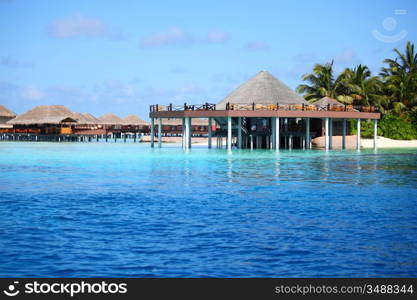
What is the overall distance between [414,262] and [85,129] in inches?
3516

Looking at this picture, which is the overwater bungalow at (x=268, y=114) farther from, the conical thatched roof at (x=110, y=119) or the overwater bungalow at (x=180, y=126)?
the conical thatched roof at (x=110, y=119)

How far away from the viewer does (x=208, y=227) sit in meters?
14.4

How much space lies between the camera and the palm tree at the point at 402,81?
7356cm

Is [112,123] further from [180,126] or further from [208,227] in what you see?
[208,227]

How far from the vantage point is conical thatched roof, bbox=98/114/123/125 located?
324ft

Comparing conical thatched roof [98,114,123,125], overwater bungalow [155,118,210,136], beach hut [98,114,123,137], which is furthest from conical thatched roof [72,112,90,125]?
overwater bungalow [155,118,210,136]

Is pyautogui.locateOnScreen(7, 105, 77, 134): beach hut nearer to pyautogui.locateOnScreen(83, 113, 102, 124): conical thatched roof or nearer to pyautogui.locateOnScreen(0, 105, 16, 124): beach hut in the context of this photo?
pyautogui.locateOnScreen(83, 113, 102, 124): conical thatched roof

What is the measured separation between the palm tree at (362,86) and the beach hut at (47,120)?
38502mm

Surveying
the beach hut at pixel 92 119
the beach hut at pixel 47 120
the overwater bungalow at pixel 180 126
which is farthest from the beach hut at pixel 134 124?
the beach hut at pixel 47 120

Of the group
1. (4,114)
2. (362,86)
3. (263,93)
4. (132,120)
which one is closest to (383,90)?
(362,86)

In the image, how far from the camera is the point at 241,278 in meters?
10.2

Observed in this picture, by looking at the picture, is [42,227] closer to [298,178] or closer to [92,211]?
[92,211]

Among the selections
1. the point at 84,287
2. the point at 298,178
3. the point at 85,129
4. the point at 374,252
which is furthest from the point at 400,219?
the point at 85,129

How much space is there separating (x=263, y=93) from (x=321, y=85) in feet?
69.8
